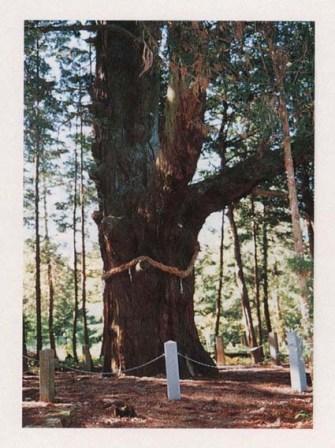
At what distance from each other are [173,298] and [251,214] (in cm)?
116

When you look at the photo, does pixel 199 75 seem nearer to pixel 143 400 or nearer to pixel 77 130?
pixel 77 130

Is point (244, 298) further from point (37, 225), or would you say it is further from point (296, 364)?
point (37, 225)

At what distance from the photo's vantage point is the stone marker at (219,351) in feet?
16.1

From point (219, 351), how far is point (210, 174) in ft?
4.74

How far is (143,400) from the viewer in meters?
4.21

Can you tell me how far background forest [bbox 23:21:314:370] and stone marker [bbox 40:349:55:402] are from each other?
0.32 meters

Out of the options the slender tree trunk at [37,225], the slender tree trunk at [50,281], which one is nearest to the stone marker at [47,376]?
the slender tree trunk at [37,225]

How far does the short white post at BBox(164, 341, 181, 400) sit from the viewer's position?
424cm

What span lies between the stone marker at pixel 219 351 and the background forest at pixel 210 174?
0.05 m

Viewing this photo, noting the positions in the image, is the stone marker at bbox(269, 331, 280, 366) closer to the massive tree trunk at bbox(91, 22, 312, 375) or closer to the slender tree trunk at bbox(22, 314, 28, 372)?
the massive tree trunk at bbox(91, 22, 312, 375)

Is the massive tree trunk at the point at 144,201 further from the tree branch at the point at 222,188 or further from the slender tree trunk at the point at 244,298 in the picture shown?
the slender tree trunk at the point at 244,298

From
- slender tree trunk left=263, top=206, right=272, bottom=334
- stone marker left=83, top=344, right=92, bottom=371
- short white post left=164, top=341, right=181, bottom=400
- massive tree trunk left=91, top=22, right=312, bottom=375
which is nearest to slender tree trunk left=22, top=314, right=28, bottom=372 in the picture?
stone marker left=83, top=344, right=92, bottom=371

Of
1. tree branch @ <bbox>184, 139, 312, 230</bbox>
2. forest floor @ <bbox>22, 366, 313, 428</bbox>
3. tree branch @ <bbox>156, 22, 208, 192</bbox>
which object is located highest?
tree branch @ <bbox>156, 22, 208, 192</bbox>
